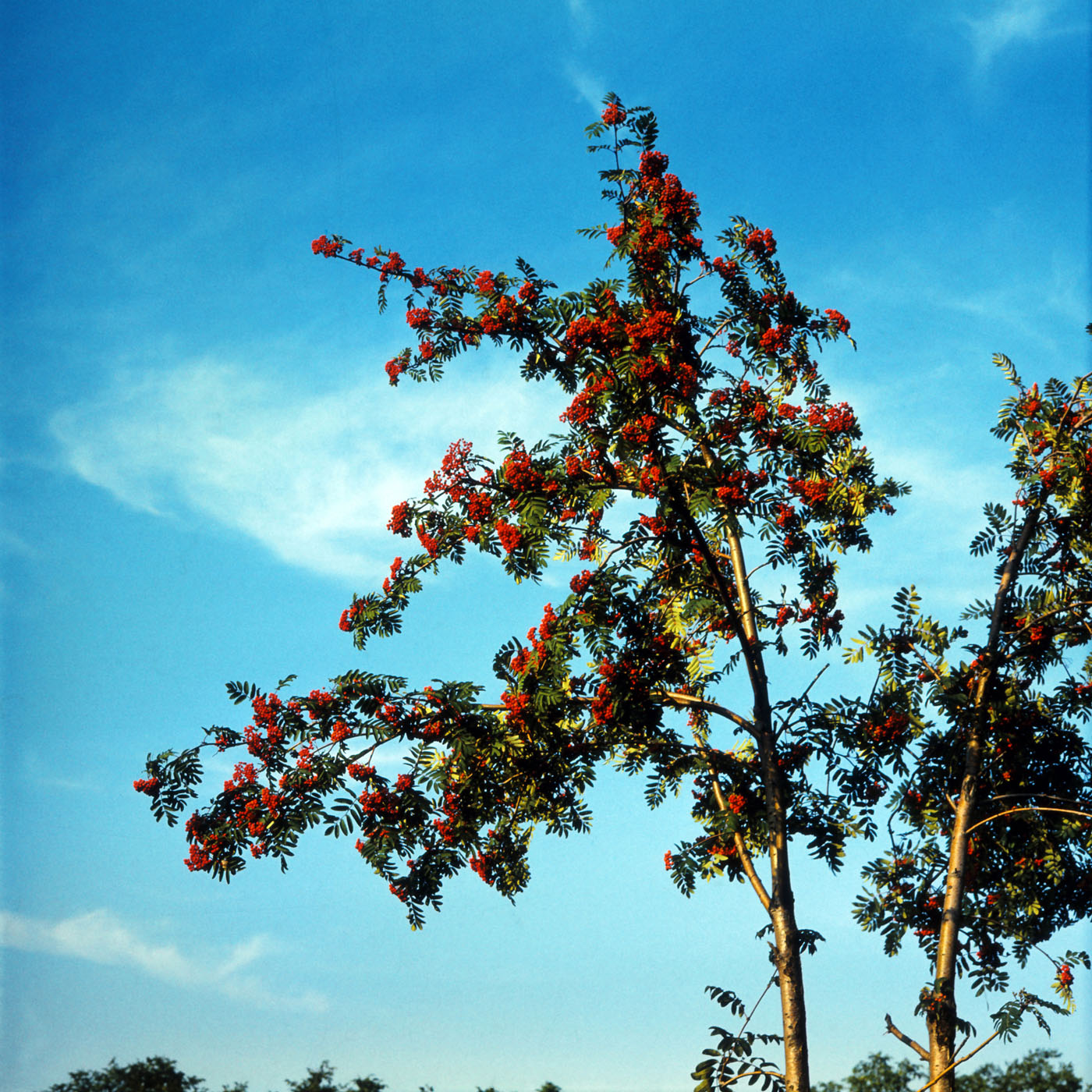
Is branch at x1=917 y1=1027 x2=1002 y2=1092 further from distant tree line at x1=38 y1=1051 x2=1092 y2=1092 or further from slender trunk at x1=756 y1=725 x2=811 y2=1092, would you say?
distant tree line at x1=38 y1=1051 x2=1092 y2=1092

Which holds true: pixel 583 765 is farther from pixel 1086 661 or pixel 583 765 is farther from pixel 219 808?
pixel 1086 661

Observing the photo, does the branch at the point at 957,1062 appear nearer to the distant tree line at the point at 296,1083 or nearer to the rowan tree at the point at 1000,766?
the rowan tree at the point at 1000,766

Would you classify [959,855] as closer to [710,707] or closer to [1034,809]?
[1034,809]

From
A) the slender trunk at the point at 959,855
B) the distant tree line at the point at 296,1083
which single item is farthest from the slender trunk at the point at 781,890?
the distant tree line at the point at 296,1083

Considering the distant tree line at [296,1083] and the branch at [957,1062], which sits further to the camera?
the distant tree line at [296,1083]

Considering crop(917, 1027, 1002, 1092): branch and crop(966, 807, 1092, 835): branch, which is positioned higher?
crop(966, 807, 1092, 835): branch

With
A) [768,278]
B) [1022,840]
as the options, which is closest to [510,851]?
[1022,840]

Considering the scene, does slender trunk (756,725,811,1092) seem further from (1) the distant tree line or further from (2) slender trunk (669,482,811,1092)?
(1) the distant tree line

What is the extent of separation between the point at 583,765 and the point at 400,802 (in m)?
1.86

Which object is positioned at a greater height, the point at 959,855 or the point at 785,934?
the point at 959,855

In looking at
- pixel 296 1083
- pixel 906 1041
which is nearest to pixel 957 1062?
pixel 906 1041

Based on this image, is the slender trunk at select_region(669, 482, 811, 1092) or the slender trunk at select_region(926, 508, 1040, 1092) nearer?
the slender trunk at select_region(669, 482, 811, 1092)

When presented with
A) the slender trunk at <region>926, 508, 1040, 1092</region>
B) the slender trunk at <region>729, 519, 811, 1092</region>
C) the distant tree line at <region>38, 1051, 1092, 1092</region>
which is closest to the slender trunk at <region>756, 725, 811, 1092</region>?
the slender trunk at <region>729, 519, 811, 1092</region>

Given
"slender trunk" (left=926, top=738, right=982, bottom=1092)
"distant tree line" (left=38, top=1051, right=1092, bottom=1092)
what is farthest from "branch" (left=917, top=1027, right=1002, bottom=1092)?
"distant tree line" (left=38, top=1051, right=1092, bottom=1092)
